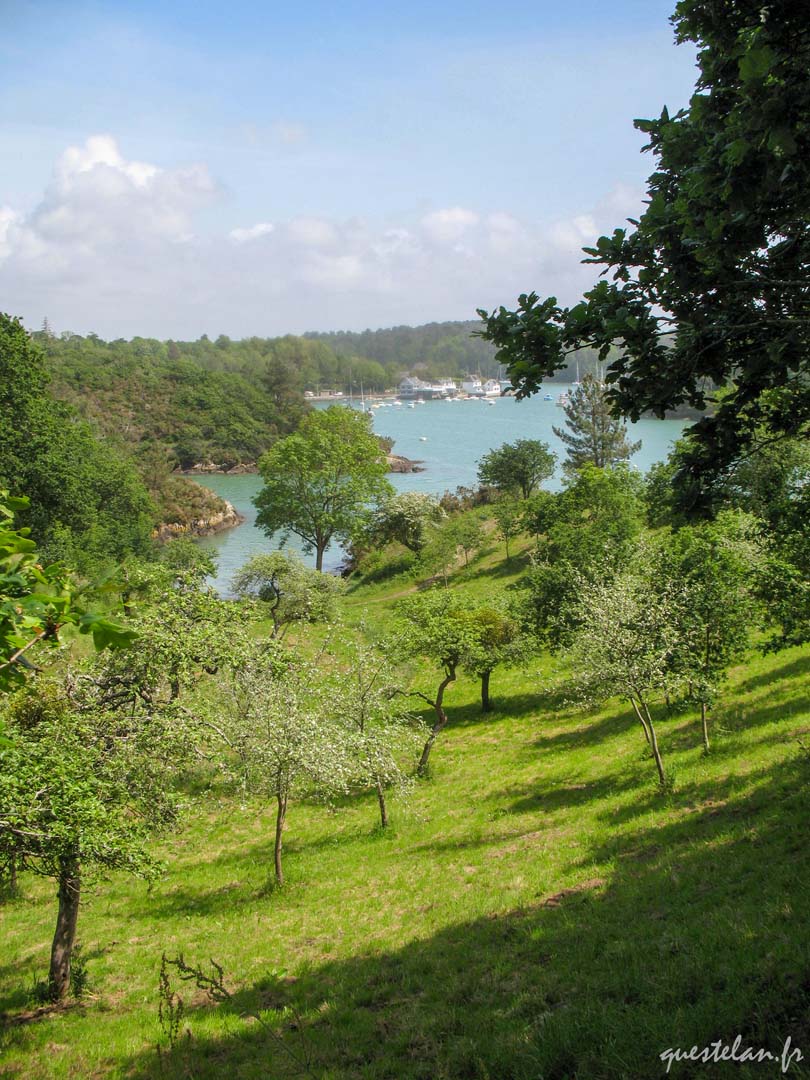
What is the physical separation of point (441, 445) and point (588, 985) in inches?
4064

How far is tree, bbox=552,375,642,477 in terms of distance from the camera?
184 feet

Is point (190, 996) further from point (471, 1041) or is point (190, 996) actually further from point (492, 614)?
point (492, 614)

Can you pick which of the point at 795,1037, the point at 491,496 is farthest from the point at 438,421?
the point at 795,1037

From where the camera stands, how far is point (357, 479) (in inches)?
1756

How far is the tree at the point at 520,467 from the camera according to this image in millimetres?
53000

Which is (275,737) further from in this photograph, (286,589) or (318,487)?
(318,487)

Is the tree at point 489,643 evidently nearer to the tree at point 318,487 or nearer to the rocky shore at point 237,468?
the tree at point 318,487

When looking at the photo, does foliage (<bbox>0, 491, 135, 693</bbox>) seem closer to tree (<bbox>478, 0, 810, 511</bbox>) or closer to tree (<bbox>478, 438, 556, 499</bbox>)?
tree (<bbox>478, 0, 810, 511</bbox>)

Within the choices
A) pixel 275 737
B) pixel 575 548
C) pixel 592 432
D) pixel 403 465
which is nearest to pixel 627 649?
pixel 275 737

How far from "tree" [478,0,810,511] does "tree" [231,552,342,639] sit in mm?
22747

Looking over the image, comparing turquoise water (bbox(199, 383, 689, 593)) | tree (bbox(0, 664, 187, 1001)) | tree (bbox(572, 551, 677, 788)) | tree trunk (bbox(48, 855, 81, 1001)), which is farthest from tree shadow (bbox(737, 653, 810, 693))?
tree trunk (bbox(48, 855, 81, 1001))

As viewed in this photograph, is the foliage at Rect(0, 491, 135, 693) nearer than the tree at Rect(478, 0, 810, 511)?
Yes

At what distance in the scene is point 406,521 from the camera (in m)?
48.2

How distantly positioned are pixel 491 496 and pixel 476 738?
3728cm
